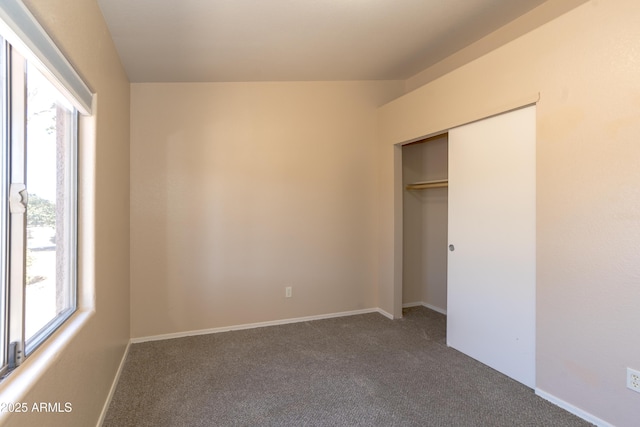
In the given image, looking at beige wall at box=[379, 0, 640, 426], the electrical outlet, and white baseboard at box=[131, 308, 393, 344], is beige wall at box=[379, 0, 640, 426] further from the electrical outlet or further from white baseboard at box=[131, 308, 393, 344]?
white baseboard at box=[131, 308, 393, 344]

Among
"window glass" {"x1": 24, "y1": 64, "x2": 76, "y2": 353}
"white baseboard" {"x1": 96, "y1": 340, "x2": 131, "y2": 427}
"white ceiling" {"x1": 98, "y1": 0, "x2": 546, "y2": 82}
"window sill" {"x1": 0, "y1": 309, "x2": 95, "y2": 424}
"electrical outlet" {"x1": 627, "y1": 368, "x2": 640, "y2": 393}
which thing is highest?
"white ceiling" {"x1": 98, "y1": 0, "x2": 546, "y2": 82}

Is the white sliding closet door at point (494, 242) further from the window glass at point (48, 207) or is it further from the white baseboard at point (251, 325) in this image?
the window glass at point (48, 207)

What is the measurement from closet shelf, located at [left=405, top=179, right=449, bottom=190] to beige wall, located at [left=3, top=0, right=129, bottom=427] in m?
3.08

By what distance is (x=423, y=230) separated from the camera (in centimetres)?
420

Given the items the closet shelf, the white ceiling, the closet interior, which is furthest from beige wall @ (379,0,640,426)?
the closet interior

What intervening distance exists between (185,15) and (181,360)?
2.66 meters

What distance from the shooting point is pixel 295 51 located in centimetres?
293

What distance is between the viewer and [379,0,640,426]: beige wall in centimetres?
176

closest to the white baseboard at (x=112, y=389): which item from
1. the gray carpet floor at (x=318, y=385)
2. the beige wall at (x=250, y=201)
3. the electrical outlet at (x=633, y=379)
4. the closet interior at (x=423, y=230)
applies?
the gray carpet floor at (x=318, y=385)

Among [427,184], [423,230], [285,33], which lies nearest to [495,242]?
[427,184]

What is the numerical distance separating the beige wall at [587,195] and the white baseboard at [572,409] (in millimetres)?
28

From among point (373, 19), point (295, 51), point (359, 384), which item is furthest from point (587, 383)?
point (295, 51)

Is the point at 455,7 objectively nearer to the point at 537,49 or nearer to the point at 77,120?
the point at 537,49

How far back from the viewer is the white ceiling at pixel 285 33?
2.25 m
